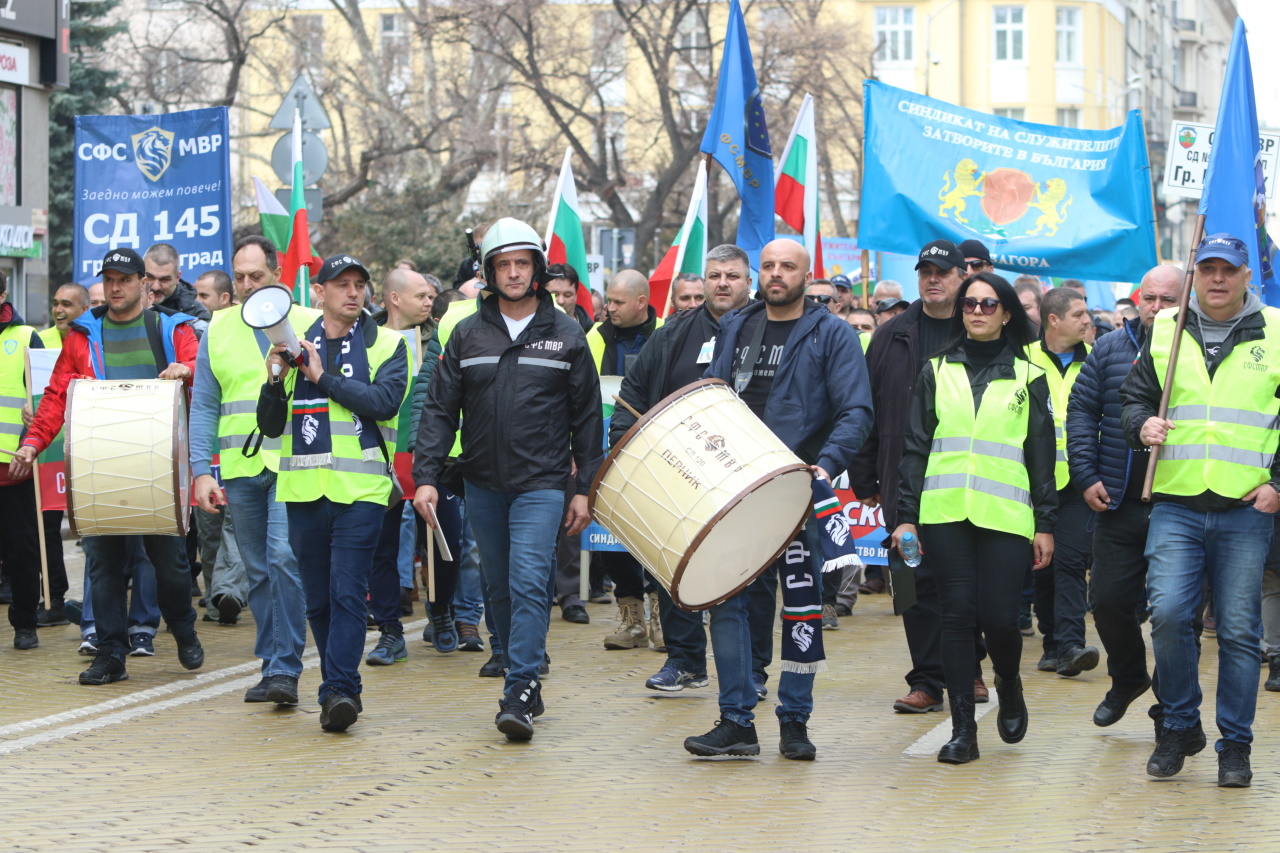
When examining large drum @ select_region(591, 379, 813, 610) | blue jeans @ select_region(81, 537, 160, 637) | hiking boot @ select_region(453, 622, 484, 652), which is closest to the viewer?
large drum @ select_region(591, 379, 813, 610)

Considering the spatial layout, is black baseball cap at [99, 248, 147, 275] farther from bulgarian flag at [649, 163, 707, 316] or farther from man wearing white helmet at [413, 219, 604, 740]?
bulgarian flag at [649, 163, 707, 316]

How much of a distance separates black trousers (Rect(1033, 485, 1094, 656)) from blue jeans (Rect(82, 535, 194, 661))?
4.75 m

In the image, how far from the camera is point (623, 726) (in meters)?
7.68

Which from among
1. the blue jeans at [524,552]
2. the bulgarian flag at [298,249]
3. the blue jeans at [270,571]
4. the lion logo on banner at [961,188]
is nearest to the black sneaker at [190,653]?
the blue jeans at [270,571]

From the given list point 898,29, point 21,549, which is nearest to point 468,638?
point 21,549

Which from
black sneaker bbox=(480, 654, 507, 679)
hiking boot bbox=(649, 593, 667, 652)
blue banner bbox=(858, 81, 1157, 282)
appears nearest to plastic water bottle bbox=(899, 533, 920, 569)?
black sneaker bbox=(480, 654, 507, 679)

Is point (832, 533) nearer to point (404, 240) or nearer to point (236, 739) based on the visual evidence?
point (236, 739)

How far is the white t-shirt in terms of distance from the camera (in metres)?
7.45

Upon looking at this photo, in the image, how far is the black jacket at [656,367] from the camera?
25.2ft

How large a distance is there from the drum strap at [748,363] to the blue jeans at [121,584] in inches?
134

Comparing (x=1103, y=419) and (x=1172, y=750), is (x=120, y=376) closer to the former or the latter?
(x=1103, y=419)

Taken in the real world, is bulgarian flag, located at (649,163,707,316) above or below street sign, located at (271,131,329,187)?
below

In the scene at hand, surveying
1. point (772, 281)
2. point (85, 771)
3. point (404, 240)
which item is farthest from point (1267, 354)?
point (404, 240)

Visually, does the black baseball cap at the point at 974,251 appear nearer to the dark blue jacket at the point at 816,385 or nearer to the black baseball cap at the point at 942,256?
the black baseball cap at the point at 942,256
